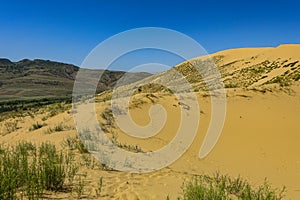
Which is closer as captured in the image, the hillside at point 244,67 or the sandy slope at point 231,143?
the sandy slope at point 231,143

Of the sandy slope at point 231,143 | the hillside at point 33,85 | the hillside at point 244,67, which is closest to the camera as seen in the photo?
the sandy slope at point 231,143

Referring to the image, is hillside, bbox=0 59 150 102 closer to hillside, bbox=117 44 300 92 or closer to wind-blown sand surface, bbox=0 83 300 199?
hillside, bbox=117 44 300 92

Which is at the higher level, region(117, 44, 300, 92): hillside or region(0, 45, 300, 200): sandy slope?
region(117, 44, 300, 92): hillside

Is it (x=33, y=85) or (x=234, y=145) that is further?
(x=33, y=85)

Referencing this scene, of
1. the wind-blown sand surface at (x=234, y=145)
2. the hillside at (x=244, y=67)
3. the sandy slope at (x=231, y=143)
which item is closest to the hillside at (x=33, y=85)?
the hillside at (x=244, y=67)

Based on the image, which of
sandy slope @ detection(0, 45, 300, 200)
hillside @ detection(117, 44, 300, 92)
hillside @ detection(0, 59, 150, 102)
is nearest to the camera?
sandy slope @ detection(0, 45, 300, 200)

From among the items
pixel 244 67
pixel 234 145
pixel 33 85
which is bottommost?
pixel 234 145

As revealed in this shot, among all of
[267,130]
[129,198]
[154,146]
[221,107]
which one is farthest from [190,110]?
[129,198]

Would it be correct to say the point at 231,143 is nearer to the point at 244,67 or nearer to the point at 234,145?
the point at 234,145

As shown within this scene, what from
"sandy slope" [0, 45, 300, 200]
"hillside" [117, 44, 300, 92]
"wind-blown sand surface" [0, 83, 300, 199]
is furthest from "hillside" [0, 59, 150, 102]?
"wind-blown sand surface" [0, 83, 300, 199]

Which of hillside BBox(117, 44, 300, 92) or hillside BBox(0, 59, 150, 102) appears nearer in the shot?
hillside BBox(117, 44, 300, 92)

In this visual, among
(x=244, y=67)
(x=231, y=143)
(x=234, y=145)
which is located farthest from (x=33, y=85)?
(x=234, y=145)

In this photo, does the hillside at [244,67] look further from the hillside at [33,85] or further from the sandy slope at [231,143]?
the hillside at [33,85]

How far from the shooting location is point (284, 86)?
58.6 ft
